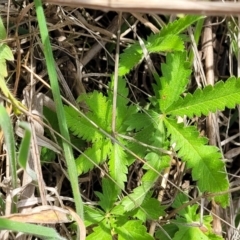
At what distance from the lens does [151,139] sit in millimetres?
1631

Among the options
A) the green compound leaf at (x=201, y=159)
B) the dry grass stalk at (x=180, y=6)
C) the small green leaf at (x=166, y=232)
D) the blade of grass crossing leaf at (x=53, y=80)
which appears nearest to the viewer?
the dry grass stalk at (x=180, y=6)

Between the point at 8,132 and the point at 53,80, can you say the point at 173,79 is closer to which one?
the point at 53,80

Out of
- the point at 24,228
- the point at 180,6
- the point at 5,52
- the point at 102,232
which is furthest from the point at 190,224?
the point at 180,6

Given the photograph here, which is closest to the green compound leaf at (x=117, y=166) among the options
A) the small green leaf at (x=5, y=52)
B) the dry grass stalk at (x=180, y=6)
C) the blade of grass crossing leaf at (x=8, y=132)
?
the blade of grass crossing leaf at (x=8, y=132)

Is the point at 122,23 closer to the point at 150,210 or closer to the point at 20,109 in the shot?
the point at 20,109

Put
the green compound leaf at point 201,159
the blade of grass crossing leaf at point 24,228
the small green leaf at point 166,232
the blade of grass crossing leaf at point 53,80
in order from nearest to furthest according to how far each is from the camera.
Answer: the blade of grass crossing leaf at point 24,228 → the blade of grass crossing leaf at point 53,80 → the green compound leaf at point 201,159 → the small green leaf at point 166,232

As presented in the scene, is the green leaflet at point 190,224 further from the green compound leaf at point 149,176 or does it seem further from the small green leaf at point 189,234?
the green compound leaf at point 149,176

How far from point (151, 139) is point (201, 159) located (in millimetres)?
183

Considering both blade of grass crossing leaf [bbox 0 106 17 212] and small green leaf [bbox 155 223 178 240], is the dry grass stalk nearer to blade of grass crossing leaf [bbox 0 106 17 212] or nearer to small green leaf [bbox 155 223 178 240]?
blade of grass crossing leaf [bbox 0 106 17 212]

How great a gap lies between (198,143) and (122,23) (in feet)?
2.09

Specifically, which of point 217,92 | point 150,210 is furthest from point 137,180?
point 217,92

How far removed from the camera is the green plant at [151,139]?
1588mm

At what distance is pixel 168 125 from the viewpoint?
1.64 m

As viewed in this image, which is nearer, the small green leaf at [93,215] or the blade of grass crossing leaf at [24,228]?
the blade of grass crossing leaf at [24,228]
